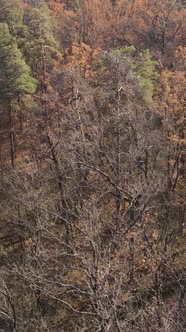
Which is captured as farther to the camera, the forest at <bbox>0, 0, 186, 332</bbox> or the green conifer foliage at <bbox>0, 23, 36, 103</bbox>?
the green conifer foliage at <bbox>0, 23, 36, 103</bbox>

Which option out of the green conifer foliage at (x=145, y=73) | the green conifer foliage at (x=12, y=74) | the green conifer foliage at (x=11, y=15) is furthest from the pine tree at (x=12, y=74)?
the green conifer foliage at (x=145, y=73)

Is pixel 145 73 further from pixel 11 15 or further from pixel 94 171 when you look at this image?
pixel 11 15

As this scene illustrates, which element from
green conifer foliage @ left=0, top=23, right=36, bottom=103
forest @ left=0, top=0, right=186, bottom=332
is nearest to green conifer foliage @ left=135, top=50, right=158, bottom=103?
forest @ left=0, top=0, right=186, bottom=332

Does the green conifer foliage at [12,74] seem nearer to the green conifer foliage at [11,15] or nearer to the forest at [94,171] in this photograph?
the forest at [94,171]

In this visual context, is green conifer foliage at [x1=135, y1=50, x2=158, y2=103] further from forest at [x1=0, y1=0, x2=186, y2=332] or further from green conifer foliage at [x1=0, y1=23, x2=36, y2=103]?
green conifer foliage at [x1=0, y1=23, x2=36, y2=103]

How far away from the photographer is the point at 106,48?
39.7m

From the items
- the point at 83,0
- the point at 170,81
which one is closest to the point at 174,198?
the point at 170,81

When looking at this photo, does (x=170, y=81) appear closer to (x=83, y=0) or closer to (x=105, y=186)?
(x=105, y=186)

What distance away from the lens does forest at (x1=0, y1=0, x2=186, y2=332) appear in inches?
555

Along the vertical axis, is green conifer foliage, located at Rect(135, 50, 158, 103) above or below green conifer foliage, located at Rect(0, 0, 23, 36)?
below

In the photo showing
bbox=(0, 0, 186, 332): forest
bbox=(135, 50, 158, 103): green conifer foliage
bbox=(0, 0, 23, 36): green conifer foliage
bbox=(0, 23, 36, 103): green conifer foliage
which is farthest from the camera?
bbox=(0, 0, 23, 36): green conifer foliage

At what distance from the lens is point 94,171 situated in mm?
20375

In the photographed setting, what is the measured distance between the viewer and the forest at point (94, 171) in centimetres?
1409

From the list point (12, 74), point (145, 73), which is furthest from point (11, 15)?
point (145, 73)
